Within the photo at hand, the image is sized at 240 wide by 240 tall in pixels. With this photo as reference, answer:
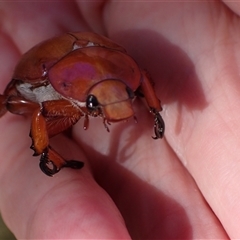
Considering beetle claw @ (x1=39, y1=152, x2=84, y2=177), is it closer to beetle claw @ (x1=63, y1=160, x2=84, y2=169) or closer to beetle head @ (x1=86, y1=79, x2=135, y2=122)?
beetle claw @ (x1=63, y1=160, x2=84, y2=169)

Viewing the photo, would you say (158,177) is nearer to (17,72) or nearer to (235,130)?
(235,130)

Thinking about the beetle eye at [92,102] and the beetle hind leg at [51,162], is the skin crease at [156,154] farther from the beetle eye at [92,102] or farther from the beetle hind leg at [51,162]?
the beetle eye at [92,102]

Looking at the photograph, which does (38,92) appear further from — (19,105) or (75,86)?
(75,86)

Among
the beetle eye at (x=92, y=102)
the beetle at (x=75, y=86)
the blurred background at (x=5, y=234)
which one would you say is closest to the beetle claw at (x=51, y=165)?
the beetle at (x=75, y=86)

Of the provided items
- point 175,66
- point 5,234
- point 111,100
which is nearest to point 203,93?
point 175,66

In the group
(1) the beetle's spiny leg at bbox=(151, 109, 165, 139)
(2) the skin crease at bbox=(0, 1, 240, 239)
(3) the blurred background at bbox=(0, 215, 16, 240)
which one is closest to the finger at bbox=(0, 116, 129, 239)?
(2) the skin crease at bbox=(0, 1, 240, 239)

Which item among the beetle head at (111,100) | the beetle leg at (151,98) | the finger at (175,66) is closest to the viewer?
the beetle head at (111,100)

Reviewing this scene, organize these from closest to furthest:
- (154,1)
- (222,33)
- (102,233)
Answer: (102,233), (222,33), (154,1)

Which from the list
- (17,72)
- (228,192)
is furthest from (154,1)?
(228,192)
